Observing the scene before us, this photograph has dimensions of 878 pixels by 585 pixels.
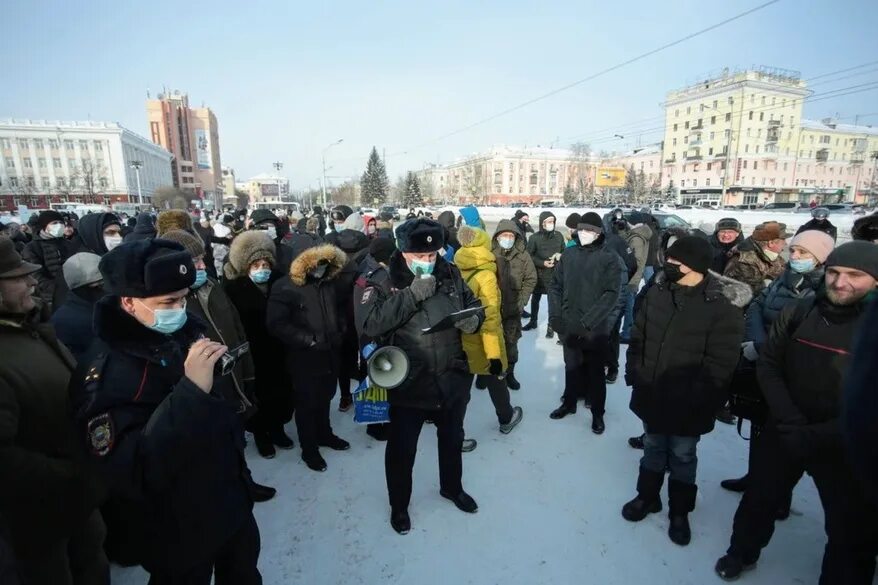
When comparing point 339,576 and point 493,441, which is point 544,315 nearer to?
point 493,441

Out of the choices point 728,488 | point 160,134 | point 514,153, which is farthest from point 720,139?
point 160,134

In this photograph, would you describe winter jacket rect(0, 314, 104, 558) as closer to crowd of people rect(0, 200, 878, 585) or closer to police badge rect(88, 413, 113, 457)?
crowd of people rect(0, 200, 878, 585)

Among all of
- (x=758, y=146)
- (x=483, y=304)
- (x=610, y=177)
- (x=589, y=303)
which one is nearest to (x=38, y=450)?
(x=483, y=304)

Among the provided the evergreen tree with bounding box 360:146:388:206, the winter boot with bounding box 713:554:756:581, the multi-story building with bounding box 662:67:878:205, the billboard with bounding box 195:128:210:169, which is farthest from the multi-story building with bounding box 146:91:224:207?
the winter boot with bounding box 713:554:756:581

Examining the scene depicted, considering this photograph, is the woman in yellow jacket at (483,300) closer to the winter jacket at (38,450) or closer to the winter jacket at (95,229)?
the winter jacket at (38,450)

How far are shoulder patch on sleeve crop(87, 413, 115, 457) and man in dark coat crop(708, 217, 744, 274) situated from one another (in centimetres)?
576

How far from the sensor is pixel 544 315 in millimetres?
8758

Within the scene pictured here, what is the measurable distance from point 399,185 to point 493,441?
93.7 meters

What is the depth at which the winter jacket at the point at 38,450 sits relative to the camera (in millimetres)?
1571

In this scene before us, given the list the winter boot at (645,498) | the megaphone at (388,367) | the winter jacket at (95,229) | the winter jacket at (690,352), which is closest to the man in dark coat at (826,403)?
the winter jacket at (690,352)

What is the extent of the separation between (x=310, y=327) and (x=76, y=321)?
1.43 m

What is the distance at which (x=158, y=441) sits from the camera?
1.39 m

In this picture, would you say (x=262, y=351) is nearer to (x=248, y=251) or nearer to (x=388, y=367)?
(x=248, y=251)

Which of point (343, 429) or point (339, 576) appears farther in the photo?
point (343, 429)
